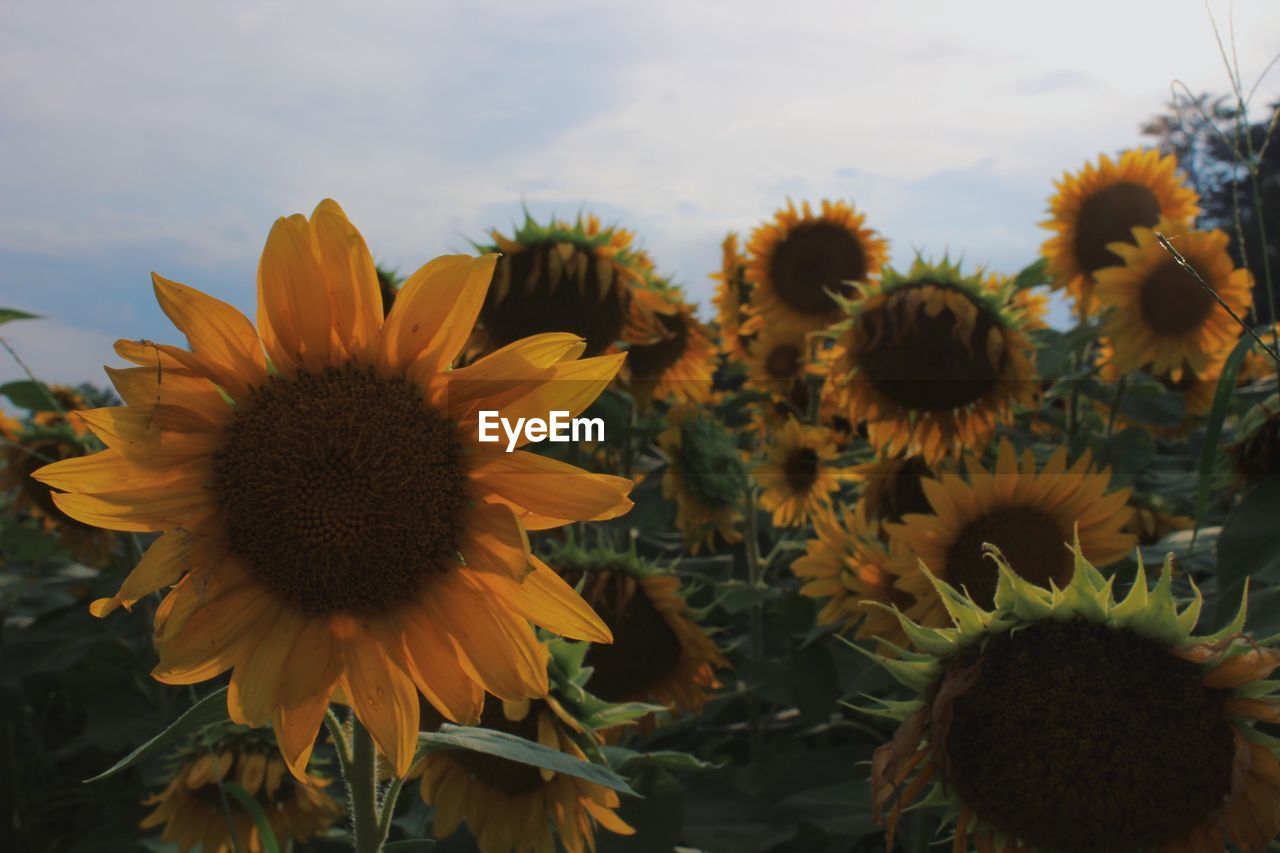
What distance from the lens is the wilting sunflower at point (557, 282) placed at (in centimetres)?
332

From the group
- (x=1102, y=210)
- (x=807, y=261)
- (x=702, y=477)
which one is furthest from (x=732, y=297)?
(x=702, y=477)

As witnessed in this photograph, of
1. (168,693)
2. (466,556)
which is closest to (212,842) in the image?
(168,693)

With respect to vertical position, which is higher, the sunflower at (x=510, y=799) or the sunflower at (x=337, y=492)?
the sunflower at (x=337, y=492)

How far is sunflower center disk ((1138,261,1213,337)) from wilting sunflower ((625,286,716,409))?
1.81 metres

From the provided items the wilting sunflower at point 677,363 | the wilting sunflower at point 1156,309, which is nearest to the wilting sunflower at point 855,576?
the wilting sunflower at point 1156,309

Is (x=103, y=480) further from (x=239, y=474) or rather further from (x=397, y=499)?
(x=397, y=499)

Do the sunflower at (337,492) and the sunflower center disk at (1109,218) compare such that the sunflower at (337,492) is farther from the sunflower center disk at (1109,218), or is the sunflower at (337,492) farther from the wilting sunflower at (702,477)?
the sunflower center disk at (1109,218)

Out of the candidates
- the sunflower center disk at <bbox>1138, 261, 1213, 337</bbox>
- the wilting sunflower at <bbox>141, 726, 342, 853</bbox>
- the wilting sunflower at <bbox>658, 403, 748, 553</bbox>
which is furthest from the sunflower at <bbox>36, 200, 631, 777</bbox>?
the sunflower center disk at <bbox>1138, 261, 1213, 337</bbox>

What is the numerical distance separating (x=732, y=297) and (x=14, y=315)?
4.14 m

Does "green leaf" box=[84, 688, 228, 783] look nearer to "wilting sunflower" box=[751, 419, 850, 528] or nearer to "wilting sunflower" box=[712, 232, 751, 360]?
"wilting sunflower" box=[751, 419, 850, 528]

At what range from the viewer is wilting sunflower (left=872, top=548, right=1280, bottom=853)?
1460 mm

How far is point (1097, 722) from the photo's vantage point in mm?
1466

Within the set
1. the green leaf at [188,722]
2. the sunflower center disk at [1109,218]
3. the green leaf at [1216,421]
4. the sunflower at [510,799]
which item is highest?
the sunflower center disk at [1109,218]

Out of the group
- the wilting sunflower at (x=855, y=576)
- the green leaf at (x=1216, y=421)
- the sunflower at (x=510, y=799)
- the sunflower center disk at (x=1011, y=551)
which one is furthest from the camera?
the wilting sunflower at (x=855, y=576)
